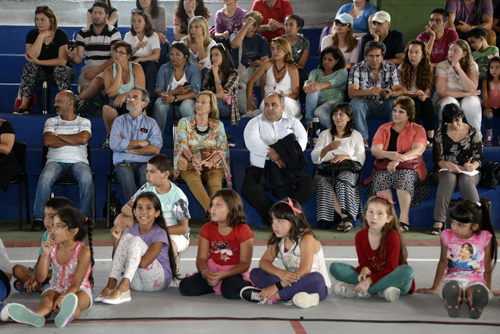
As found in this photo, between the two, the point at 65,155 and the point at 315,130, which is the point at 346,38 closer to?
the point at 315,130

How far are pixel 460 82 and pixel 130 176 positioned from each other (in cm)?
365

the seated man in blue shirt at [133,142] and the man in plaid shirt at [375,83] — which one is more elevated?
the man in plaid shirt at [375,83]

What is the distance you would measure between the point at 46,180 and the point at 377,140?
303 centimetres

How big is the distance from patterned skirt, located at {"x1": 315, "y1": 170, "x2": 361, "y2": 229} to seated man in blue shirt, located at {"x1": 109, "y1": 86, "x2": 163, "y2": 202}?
5.15 feet

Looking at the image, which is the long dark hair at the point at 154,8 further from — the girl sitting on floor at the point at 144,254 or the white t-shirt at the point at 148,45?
the girl sitting on floor at the point at 144,254

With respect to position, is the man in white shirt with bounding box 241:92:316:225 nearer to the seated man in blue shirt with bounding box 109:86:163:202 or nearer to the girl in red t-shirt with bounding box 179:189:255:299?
the seated man in blue shirt with bounding box 109:86:163:202

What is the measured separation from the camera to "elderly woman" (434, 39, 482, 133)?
18.9ft

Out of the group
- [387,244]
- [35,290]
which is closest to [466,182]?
[387,244]

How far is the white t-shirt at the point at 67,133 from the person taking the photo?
5047 mm

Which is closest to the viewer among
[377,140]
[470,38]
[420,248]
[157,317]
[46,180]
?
[157,317]

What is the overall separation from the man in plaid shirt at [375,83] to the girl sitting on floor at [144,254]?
3118 millimetres

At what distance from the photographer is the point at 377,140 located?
17.1 ft

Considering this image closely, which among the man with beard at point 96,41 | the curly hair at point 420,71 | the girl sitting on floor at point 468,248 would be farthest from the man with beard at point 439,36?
the girl sitting on floor at point 468,248

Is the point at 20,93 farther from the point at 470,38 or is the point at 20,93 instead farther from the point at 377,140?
the point at 470,38
